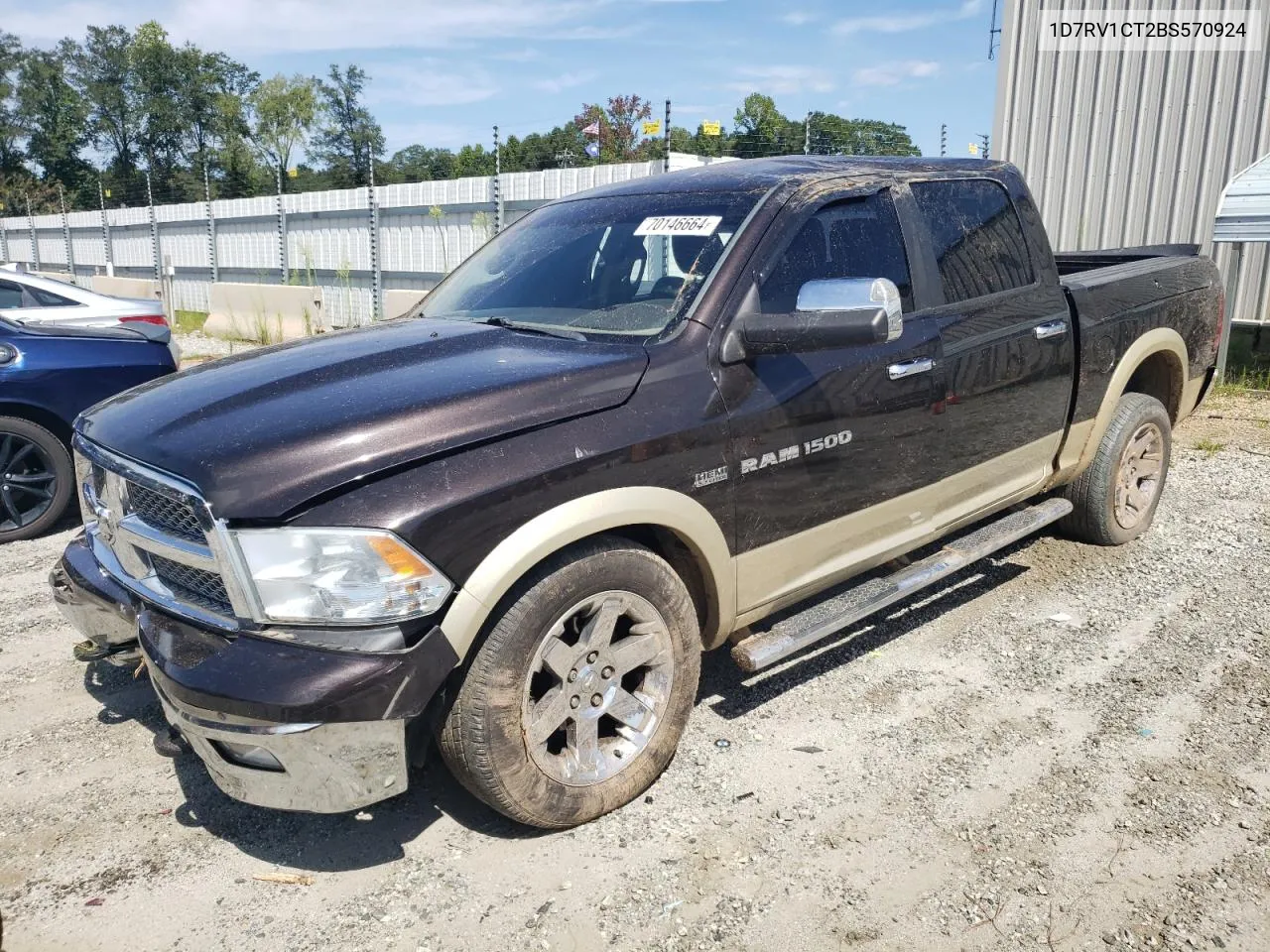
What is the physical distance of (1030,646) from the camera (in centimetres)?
426

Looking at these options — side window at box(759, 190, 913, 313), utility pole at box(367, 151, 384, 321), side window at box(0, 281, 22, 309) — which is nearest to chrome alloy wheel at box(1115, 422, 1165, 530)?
side window at box(759, 190, 913, 313)

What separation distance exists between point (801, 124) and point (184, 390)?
40.4 feet

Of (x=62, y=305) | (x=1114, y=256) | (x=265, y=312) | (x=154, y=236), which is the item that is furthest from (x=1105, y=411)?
(x=154, y=236)

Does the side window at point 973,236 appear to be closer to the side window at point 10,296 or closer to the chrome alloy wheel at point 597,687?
the chrome alloy wheel at point 597,687

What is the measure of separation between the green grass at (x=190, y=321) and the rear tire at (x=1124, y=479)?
16958 millimetres

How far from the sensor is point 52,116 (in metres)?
76.9

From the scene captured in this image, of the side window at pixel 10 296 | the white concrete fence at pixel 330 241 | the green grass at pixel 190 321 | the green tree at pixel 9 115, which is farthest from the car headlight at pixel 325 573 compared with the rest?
the green tree at pixel 9 115

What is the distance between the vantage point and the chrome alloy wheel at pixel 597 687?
9.18 feet

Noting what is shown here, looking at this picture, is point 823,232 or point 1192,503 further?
point 1192,503

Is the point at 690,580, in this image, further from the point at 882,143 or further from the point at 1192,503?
the point at 882,143

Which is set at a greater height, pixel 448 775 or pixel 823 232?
pixel 823 232

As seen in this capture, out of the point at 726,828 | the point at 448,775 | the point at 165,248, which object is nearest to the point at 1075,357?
the point at 726,828

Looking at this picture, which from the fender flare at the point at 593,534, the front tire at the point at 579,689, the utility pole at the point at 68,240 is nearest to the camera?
the fender flare at the point at 593,534

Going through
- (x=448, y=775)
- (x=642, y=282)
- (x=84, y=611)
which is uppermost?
(x=642, y=282)
